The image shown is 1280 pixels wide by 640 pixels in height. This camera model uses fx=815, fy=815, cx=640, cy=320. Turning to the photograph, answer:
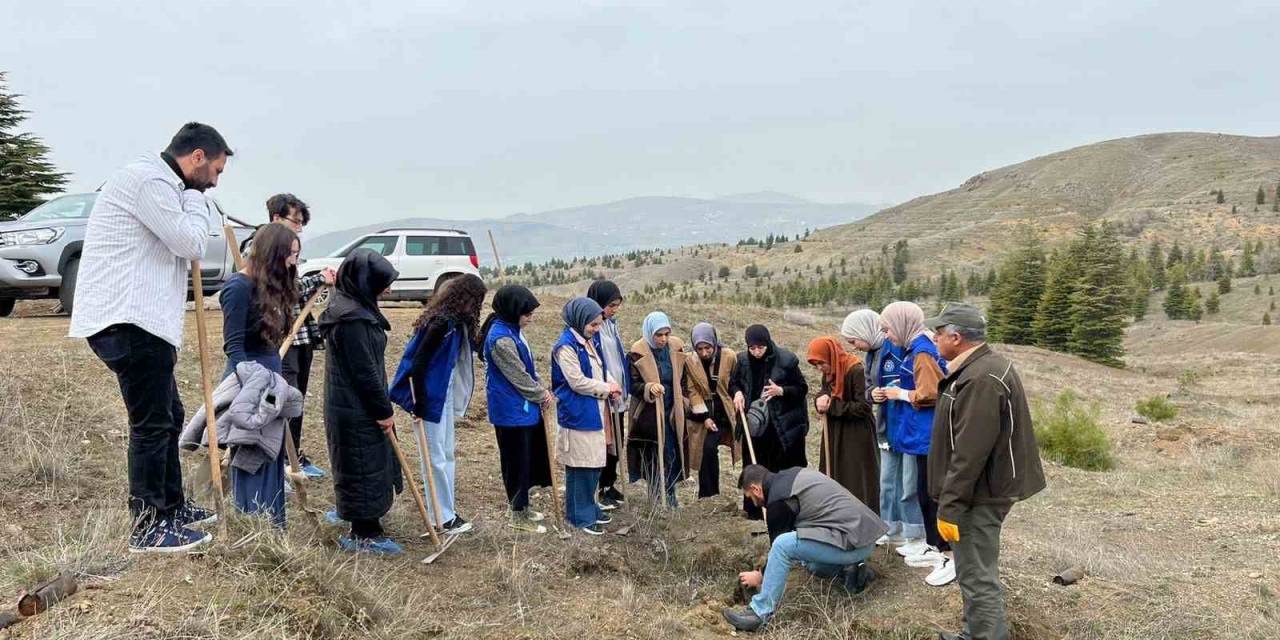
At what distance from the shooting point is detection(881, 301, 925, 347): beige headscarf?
515cm

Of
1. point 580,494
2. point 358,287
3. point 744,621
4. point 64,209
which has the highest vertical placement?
point 64,209

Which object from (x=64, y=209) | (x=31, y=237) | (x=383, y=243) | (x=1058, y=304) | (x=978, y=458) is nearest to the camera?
(x=978, y=458)

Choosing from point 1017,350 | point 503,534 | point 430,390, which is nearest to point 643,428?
point 503,534

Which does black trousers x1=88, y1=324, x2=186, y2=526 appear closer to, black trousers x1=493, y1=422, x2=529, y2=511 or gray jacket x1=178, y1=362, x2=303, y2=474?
gray jacket x1=178, y1=362, x2=303, y2=474

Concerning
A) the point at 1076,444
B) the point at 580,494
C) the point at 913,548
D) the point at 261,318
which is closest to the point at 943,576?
the point at 913,548

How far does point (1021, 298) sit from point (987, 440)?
33309 mm

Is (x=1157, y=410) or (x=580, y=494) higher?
(x=580, y=494)

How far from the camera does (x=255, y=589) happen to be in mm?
3406

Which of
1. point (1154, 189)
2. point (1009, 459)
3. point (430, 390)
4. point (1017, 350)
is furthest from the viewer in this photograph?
point (1154, 189)

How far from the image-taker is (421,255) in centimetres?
1553

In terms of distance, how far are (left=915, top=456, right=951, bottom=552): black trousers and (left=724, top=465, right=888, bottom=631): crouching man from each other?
575mm

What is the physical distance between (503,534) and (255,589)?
6.56 ft

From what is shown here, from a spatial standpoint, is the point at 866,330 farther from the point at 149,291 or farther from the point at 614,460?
the point at 149,291

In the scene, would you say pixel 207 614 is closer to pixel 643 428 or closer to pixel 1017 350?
pixel 643 428
